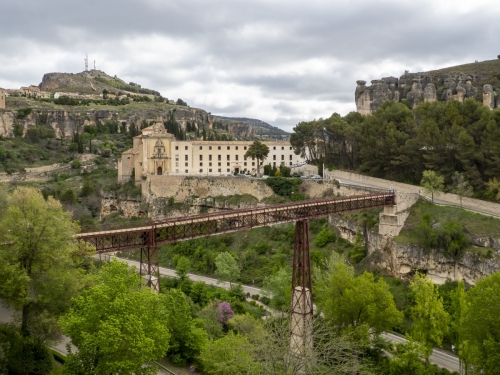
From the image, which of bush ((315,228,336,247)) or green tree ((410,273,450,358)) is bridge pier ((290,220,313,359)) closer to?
green tree ((410,273,450,358))

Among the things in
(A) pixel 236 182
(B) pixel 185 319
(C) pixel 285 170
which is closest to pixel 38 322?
(B) pixel 185 319

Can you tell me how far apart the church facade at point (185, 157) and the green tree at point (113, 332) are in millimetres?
42674

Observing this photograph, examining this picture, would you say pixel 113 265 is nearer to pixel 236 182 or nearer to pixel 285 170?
pixel 236 182

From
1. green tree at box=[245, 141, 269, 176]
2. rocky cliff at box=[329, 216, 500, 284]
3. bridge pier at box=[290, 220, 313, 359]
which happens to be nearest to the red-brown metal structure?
bridge pier at box=[290, 220, 313, 359]

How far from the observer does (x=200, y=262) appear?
47156 mm

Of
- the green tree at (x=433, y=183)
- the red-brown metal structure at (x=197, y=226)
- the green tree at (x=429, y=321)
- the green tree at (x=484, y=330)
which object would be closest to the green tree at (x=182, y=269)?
the red-brown metal structure at (x=197, y=226)

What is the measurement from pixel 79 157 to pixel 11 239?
72.0 meters

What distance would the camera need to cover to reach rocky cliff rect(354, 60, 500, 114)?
74.7 m

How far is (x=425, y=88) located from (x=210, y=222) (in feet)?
202

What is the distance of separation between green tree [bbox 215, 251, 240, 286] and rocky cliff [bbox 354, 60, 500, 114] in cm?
4856

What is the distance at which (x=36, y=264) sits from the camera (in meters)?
18.3

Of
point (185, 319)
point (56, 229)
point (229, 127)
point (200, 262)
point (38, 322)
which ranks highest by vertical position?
point (229, 127)

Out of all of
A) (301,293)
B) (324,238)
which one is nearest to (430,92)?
(324,238)

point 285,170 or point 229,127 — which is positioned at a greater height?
point 229,127
